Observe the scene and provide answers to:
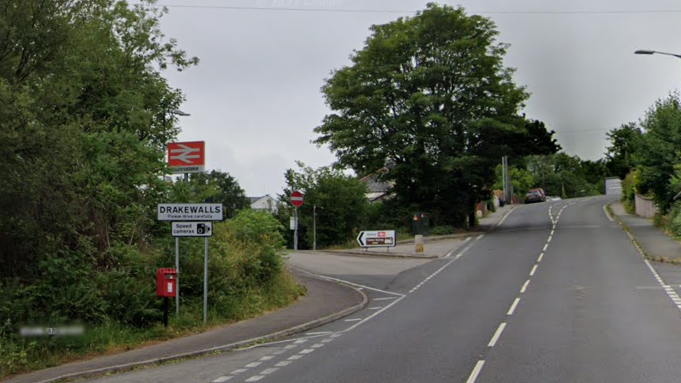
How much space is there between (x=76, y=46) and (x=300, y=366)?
27.0ft

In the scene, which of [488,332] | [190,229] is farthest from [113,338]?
[488,332]

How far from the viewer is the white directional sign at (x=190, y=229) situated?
54.0 ft

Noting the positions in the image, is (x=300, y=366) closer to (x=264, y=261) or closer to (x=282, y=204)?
(x=264, y=261)

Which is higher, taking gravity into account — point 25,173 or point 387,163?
point 387,163

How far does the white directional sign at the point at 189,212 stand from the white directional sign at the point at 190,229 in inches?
4.5

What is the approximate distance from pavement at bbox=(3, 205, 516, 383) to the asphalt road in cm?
45

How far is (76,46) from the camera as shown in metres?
15.4

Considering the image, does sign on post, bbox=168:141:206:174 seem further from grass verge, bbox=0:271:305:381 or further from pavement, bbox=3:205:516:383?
pavement, bbox=3:205:516:383

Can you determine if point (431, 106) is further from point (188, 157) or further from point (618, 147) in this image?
point (618, 147)

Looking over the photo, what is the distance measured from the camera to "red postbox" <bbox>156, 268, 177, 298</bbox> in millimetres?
15742

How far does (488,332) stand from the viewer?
15422 mm

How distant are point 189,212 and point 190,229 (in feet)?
1.24

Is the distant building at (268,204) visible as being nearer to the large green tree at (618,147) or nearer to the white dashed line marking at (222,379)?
the white dashed line marking at (222,379)

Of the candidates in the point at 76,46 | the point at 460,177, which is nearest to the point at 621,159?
the point at 460,177
